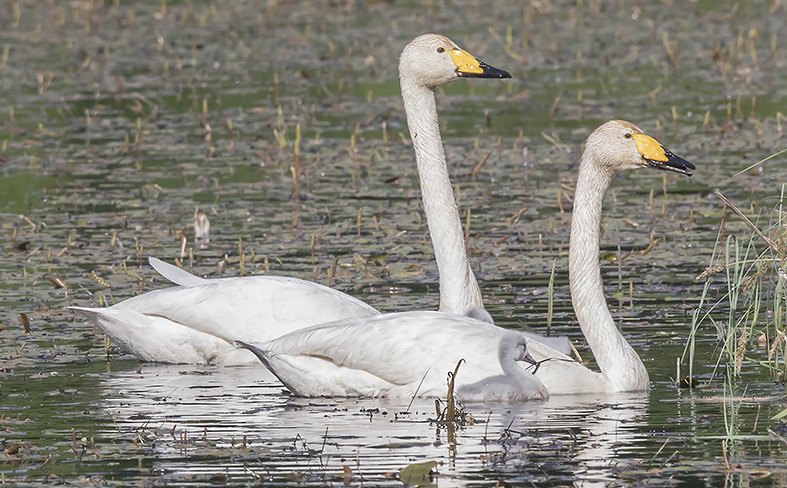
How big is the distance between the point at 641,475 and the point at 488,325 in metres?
2.09

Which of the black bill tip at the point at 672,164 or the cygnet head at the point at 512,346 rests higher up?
the black bill tip at the point at 672,164


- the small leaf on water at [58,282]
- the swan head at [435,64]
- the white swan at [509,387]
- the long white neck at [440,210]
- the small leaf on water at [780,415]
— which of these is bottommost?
the white swan at [509,387]

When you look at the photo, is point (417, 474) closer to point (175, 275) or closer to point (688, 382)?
point (688, 382)

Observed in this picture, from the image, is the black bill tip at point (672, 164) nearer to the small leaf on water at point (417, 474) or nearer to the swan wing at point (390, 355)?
the swan wing at point (390, 355)

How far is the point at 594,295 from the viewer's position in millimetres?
8367

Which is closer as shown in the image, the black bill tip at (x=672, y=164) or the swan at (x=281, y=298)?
the black bill tip at (x=672, y=164)

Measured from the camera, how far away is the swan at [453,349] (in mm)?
7980

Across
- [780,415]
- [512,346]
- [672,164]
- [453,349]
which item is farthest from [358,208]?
[780,415]

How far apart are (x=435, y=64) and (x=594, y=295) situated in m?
2.08

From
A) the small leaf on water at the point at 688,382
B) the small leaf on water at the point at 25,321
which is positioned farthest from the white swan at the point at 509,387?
the small leaf on water at the point at 25,321

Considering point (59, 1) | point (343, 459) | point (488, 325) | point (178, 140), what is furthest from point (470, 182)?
point (59, 1)

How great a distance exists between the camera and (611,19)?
987 inches

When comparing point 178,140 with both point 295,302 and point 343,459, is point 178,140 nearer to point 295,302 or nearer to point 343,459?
point 295,302

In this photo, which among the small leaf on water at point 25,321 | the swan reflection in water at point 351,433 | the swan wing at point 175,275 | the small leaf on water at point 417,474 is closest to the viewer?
the small leaf on water at point 417,474
